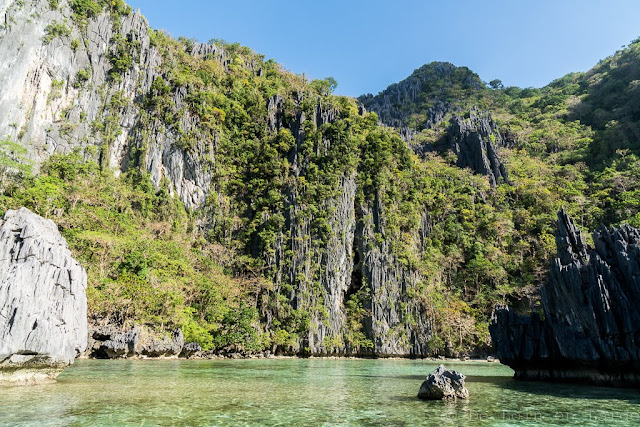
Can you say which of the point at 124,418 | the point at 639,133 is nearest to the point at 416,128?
the point at 639,133

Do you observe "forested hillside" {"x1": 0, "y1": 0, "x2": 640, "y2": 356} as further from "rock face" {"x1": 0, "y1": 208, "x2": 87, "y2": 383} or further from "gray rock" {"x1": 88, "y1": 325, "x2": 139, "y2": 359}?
"rock face" {"x1": 0, "y1": 208, "x2": 87, "y2": 383}

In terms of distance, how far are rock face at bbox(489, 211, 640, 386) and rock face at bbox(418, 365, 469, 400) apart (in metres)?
6.97

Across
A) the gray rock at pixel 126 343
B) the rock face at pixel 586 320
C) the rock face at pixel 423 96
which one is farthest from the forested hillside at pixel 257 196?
the rock face at pixel 423 96

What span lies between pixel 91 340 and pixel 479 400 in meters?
23.2

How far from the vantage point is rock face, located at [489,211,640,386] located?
14.6 meters

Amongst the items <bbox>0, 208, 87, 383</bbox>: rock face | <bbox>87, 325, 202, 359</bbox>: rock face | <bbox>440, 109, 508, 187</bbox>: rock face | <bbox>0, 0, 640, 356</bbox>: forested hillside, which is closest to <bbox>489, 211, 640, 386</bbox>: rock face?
<bbox>0, 208, 87, 383</bbox>: rock face

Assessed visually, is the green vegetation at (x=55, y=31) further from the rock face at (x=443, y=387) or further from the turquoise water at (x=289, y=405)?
the rock face at (x=443, y=387)

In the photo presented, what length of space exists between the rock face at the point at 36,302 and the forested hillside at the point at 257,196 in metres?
13.8

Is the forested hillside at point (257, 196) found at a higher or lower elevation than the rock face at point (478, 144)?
lower

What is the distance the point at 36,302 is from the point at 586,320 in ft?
62.5

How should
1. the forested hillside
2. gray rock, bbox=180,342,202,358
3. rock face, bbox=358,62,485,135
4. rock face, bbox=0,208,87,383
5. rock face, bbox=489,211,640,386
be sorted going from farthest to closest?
rock face, bbox=358,62,485,135
the forested hillside
gray rock, bbox=180,342,202,358
rock face, bbox=489,211,640,386
rock face, bbox=0,208,87,383

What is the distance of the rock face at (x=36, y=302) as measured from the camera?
1117 centimetres

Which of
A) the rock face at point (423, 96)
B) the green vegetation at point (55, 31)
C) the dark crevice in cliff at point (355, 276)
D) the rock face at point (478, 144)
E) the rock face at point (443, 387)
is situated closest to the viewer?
the rock face at point (443, 387)

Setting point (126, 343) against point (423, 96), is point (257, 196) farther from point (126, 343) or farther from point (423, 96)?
point (423, 96)
